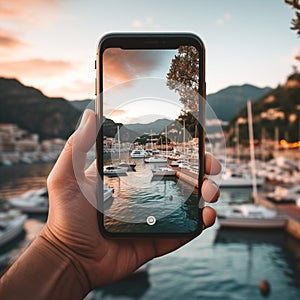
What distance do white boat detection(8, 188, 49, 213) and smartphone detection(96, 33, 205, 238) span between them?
7.58 m

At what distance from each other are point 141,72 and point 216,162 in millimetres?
124

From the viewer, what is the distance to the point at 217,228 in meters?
6.48

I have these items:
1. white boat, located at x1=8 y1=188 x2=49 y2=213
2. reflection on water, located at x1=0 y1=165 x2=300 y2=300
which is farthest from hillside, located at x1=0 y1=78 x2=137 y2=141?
reflection on water, located at x1=0 y1=165 x2=300 y2=300

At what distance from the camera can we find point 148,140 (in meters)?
0.43

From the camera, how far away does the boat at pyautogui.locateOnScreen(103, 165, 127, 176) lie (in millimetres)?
428

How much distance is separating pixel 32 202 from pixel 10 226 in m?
1.19

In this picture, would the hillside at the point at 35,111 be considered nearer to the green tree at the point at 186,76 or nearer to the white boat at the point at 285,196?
the white boat at the point at 285,196

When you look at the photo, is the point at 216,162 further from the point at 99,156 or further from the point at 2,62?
the point at 2,62

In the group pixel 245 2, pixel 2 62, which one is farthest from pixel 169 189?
pixel 2 62

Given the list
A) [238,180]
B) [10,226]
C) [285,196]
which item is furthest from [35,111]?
[285,196]

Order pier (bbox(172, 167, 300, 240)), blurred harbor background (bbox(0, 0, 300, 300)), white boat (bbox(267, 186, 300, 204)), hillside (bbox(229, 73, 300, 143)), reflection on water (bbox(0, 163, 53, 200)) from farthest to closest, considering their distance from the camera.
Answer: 1. hillside (bbox(229, 73, 300, 143))
2. reflection on water (bbox(0, 163, 53, 200))
3. white boat (bbox(267, 186, 300, 204))
4. pier (bbox(172, 167, 300, 240))
5. blurred harbor background (bbox(0, 0, 300, 300))

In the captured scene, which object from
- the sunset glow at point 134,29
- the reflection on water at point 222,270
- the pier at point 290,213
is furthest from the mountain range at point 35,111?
the reflection on water at point 222,270

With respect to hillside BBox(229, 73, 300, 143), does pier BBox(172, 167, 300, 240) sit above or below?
below

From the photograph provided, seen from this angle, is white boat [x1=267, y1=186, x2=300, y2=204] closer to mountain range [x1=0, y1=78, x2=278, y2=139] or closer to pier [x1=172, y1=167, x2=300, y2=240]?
pier [x1=172, y1=167, x2=300, y2=240]
